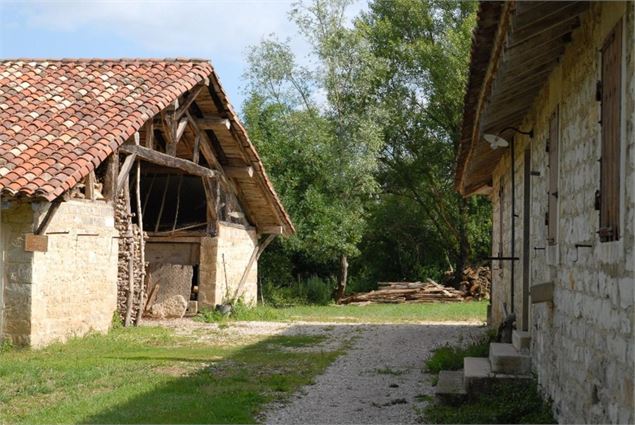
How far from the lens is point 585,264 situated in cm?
581

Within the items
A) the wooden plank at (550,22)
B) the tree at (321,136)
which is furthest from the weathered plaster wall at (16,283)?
the tree at (321,136)

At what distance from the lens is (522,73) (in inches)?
291

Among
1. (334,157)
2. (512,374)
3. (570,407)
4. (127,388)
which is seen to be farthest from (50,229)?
(334,157)

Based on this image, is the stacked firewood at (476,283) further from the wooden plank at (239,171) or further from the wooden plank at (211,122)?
the wooden plank at (211,122)

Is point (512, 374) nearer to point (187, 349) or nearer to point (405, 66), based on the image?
point (187, 349)

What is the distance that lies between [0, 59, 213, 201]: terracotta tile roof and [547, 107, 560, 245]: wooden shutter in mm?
6969

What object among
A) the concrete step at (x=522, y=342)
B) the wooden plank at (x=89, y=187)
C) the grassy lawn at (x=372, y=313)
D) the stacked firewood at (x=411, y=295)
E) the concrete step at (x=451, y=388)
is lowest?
the grassy lawn at (x=372, y=313)

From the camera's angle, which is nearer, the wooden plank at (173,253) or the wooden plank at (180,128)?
the wooden plank at (180,128)

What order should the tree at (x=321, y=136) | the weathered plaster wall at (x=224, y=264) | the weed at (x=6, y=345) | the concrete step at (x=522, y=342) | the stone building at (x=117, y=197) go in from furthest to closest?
the tree at (x=321, y=136)
the weathered plaster wall at (x=224, y=264)
the stone building at (x=117, y=197)
the weed at (x=6, y=345)
the concrete step at (x=522, y=342)

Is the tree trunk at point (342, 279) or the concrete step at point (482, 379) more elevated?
the tree trunk at point (342, 279)

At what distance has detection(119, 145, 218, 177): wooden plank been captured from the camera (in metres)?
15.5

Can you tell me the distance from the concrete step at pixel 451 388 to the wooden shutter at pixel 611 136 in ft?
Result: 11.3

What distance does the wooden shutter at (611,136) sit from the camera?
15.9 ft

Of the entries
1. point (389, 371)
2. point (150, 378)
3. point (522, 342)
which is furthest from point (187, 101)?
point (522, 342)
